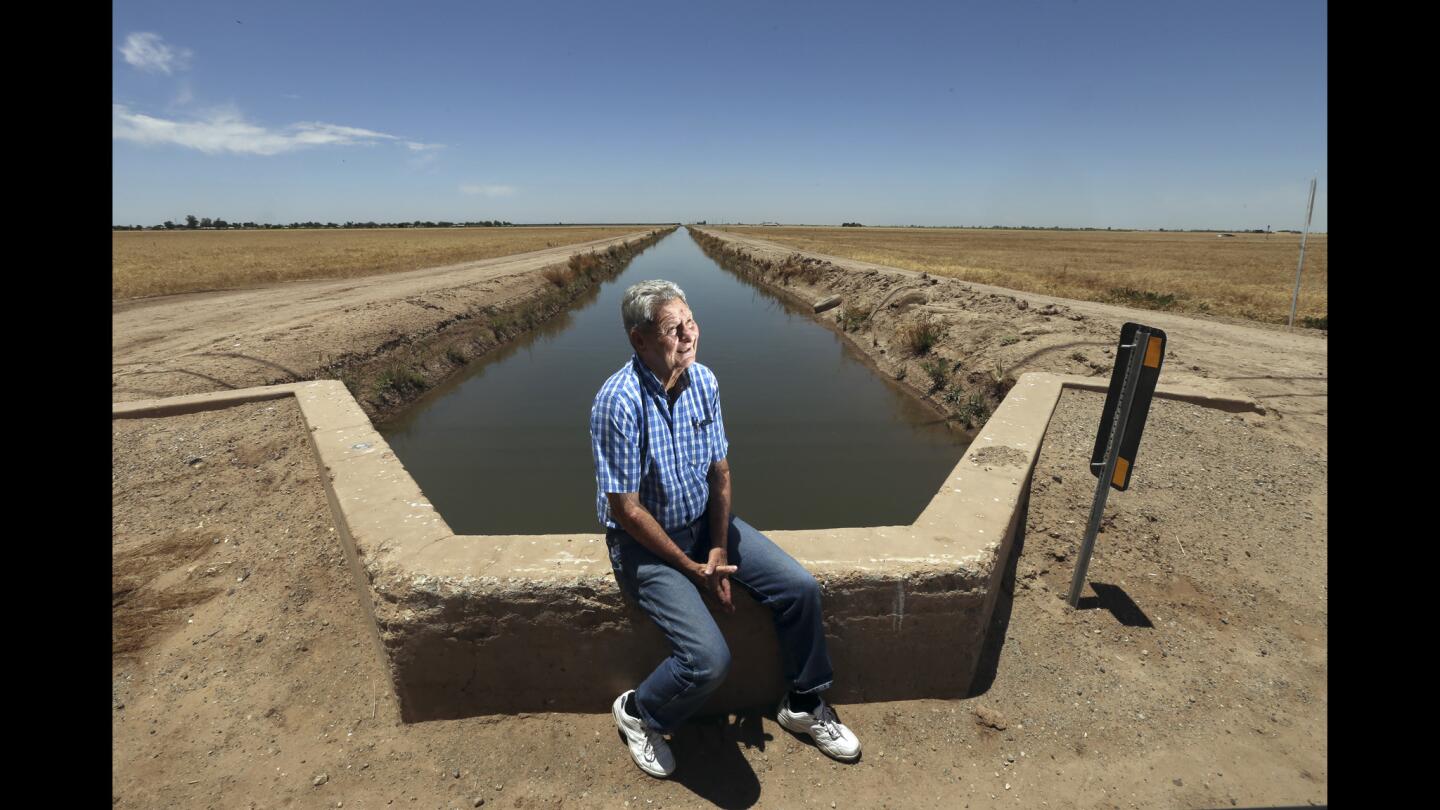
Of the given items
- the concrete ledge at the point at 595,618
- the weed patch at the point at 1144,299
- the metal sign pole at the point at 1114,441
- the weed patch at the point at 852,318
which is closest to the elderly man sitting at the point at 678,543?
the concrete ledge at the point at 595,618

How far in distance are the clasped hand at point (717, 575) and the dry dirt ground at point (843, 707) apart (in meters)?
0.66

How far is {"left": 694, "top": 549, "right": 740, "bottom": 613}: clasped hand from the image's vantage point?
7.45ft

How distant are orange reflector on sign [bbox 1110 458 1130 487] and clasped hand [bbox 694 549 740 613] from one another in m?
1.92

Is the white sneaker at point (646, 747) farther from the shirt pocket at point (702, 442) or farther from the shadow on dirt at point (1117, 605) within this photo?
the shadow on dirt at point (1117, 605)

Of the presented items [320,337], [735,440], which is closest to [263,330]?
[320,337]

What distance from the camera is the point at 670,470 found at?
231 centimetres

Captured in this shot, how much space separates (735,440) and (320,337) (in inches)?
275

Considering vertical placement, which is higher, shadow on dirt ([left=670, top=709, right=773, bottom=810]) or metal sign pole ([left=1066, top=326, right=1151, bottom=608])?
metal sign pole ([left=1066, top=326, right=1151, bottom=608])

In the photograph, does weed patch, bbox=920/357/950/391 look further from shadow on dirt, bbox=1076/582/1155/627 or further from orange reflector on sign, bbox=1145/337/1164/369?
orange reflector on sign, bbox=1145/337/1164/369

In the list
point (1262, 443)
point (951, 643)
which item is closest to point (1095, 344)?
point (1262, 443)

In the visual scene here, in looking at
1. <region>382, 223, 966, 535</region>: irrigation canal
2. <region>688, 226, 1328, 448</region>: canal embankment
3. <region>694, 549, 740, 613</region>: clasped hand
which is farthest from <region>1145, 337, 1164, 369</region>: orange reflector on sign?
<region>688, 226, 1328, 448</region>: canal embankment

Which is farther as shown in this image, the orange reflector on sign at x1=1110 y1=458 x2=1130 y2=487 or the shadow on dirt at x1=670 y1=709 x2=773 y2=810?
the orange reflector on sign at x1=1110 y1=458 x2=1130 y2=487

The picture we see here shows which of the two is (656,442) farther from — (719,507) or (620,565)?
(620,565)
